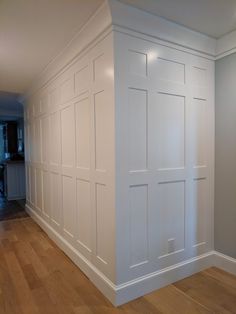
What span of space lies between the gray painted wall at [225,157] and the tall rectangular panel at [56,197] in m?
1.90

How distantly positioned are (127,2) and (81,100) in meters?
0.95

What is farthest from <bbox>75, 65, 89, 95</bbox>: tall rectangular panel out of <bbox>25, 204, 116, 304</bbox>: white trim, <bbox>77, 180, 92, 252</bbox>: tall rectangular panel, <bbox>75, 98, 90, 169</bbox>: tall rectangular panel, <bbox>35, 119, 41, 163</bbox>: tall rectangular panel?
<bbox>25, 204, 116, 304</bbox>: white trim

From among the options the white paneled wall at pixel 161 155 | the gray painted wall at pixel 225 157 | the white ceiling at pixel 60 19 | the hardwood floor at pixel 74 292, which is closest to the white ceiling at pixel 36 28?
the white ceiling at pixel 60 19

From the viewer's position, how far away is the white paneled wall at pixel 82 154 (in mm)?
1915

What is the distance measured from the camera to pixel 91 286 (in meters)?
2.11

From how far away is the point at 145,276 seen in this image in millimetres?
1998

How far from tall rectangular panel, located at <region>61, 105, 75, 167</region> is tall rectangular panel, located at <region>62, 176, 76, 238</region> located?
0.72 ft

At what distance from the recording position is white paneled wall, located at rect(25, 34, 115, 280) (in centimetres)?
192

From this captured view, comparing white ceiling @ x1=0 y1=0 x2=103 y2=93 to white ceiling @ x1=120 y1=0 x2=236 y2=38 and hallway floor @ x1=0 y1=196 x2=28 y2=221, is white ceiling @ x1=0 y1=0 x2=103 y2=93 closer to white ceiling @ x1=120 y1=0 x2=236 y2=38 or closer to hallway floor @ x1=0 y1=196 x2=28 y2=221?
white ceiling @ x1=120 y1=0 x2=236 y2=38

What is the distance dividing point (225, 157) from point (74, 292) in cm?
194

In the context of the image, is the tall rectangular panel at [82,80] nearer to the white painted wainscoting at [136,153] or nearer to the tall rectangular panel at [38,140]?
the white painted wainscoting at [136,153]

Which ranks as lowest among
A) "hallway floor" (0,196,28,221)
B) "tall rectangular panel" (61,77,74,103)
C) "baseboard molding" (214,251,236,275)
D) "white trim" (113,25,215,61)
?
"hallway floor" (0,196,28,221)

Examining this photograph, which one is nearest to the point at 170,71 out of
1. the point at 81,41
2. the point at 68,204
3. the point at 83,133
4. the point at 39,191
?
the point at 81,41

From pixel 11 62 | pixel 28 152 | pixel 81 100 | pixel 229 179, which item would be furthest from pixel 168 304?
pixel 28 152
